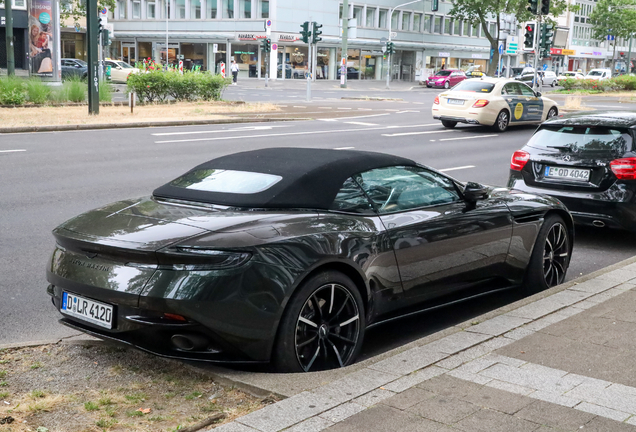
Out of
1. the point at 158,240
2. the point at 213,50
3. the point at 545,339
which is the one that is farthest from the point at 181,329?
the point at 213,50

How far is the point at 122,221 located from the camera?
4500 mm

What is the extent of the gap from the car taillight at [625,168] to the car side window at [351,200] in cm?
432

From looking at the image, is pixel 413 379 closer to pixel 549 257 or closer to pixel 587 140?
pixel 549 257

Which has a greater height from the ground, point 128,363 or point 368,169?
point 368,169

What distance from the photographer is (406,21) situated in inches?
3209

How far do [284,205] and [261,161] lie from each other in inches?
28.5

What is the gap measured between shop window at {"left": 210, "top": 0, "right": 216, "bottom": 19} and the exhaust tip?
71.0 meters

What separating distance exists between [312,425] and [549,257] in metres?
3.69

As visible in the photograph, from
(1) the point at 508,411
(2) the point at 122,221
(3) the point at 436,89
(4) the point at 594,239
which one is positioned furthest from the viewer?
(3) the point at 436,89

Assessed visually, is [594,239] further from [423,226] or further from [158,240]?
[158,240]

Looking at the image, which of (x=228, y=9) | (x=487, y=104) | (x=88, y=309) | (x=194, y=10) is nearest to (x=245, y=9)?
(x=228, y=9)

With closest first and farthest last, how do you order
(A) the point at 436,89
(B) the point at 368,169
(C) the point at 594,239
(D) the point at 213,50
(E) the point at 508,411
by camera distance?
(E) the point at 508,411 < (B) the point at 368,169 < (C) the point at 594,239 < (A) the point at 436,89 < (D) the point at 213,50

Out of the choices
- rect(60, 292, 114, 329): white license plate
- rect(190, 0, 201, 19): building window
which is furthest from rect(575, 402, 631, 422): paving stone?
rect(190, 0, 201, 19): building window

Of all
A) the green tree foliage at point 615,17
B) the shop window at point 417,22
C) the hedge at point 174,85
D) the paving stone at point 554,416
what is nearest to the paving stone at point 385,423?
the paving stone at point 554,416
